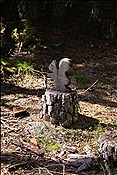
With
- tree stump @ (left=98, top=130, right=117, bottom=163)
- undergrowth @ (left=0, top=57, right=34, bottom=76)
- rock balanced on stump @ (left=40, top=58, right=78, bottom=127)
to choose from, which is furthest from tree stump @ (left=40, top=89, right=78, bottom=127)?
undergrowth @ (left=0, top=57, right=34, bottom=76)

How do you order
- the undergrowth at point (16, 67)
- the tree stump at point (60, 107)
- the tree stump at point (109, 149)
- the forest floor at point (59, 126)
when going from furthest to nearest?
the undergrowth at point (16, 67), the tree stump at point (60, 107), the forest floor at point (59, 126), the tree stump at point (109, 149)

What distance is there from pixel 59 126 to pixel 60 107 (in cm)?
24

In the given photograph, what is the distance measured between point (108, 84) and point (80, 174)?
99.2 inches

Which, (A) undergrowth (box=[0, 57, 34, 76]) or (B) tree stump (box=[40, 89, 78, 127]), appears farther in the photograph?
(A) undergrowth (box=[0, 57, 34, 76])

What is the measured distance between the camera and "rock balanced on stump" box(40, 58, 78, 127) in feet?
13.4

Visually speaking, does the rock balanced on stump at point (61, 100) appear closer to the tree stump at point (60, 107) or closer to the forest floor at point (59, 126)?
the tree stump at point (60, 107)

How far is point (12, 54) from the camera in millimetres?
6879

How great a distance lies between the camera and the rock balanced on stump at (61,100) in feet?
13.4

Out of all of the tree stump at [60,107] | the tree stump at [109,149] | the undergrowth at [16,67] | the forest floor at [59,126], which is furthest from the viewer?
the undergrowth at [16,67]

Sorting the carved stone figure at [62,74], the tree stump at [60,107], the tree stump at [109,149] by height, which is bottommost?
the tree stump at [109,149]

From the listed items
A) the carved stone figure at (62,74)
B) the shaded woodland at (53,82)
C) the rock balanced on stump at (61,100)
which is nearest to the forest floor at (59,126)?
the shaded woodland at (53,82)

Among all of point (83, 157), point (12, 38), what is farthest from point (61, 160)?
point (12, 38)

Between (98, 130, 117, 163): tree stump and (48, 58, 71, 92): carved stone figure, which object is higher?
(48, 58, 71, 92): carved stone figure

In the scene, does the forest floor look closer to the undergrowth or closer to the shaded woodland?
the shaded woodland
